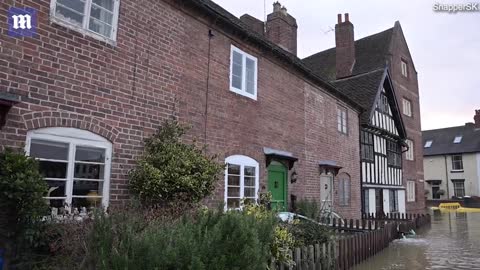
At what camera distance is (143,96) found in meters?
7.71

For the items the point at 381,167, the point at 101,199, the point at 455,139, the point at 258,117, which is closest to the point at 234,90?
the point at 258,117

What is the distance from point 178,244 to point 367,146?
17864 mm

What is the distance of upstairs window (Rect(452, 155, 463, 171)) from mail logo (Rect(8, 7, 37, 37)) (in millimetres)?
46834

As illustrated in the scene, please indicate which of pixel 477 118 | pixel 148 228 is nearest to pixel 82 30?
pixel 148 228

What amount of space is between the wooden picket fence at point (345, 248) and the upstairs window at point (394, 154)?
28.1 ft

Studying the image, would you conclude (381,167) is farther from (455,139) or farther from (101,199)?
(455,139)

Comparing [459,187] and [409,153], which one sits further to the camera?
[459,187]

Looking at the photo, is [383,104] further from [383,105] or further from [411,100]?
[411,100]

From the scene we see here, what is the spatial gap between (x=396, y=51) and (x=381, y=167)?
10.8 m

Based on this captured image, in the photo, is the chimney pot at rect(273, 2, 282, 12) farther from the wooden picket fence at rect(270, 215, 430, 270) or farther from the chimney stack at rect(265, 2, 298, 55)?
the wooden picket fence at rect(270, 215, 430, 270)

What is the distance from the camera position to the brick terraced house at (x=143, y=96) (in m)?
5.96

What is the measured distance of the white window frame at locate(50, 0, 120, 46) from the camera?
6.25 m

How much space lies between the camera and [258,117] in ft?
37.3

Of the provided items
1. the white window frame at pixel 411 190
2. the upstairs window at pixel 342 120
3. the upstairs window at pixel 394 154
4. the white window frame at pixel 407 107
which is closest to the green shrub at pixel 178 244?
the upstairs window at pixel 342 120
